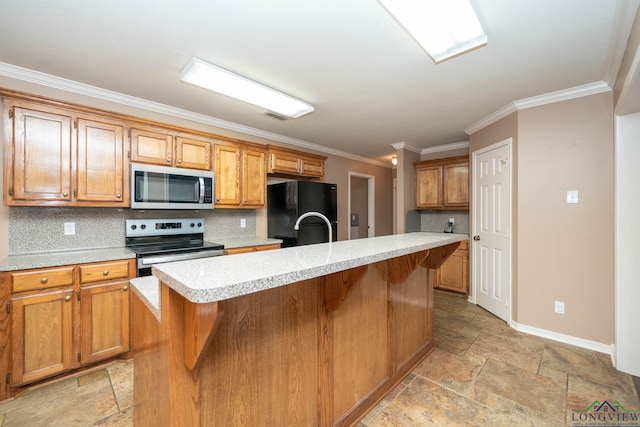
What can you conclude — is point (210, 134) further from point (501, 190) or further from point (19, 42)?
point (501, 190)

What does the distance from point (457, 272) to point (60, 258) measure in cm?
476

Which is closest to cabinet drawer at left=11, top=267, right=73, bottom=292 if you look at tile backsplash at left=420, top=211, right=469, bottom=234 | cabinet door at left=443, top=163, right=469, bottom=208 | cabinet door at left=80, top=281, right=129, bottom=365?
cabinet door at left=80, top=281, right=129, bottom=365

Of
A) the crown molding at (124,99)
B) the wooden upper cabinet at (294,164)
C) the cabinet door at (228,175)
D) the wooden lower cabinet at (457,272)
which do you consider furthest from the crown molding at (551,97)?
the cabinet door at (228,175)

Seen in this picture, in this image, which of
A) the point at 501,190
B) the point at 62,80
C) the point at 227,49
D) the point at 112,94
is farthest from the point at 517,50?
the point at 62,80

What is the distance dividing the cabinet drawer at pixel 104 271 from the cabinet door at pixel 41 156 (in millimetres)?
640

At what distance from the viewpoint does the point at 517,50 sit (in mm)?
1941

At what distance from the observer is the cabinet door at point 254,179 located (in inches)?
133

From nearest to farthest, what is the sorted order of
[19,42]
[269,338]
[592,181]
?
[269,338] → [19,42] → [592,181]

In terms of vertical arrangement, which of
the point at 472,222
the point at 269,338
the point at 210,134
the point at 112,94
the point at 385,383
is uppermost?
the point at 112,94

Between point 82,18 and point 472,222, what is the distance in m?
4.42

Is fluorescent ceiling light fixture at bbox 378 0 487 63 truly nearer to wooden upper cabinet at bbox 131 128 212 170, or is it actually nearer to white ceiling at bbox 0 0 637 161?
white ceiling at bbox 0 0 637 161

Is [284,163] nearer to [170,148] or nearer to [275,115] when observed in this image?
[275,115]

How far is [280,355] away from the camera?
48.1 inches

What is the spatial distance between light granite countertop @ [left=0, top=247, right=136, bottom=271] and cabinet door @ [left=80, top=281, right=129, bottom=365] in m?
0.23
